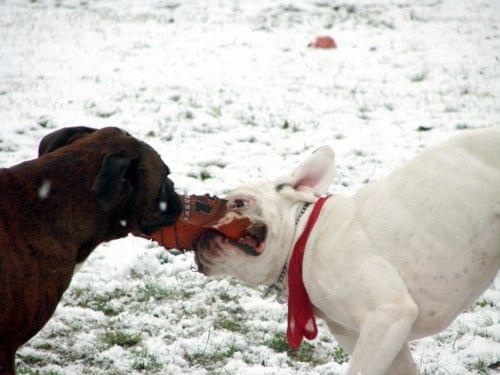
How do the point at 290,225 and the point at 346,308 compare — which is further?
the point at 290,225

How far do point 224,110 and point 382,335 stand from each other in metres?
6.58

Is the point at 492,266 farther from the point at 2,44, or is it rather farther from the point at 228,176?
the point at 2,44

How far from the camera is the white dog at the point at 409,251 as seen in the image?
3.75 m

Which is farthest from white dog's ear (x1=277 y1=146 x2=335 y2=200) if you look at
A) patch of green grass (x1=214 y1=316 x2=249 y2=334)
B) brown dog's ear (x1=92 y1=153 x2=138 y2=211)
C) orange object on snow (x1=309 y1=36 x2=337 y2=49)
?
orange object on snow (x1=309 y1=36 x2=337 y2=49)

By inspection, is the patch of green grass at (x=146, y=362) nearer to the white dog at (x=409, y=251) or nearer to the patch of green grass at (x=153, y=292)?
the patch of green grass at (x=153, y=292)

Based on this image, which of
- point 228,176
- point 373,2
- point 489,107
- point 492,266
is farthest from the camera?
point 373,2

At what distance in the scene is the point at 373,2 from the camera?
1744 centimetres

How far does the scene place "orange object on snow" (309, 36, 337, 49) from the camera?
1357 centimetres

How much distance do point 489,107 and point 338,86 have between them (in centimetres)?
227

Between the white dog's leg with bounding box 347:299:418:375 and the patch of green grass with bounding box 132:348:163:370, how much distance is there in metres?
1.49

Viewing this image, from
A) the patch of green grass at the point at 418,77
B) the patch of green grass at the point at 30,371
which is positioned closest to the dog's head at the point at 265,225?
the patch of green grass at the point at 30,371

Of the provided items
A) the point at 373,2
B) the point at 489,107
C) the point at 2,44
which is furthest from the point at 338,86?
the point at 373,2

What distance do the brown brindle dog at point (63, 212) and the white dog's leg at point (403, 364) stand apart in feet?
4.75

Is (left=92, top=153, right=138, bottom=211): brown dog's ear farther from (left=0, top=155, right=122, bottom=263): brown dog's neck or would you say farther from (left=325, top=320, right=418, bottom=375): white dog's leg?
(left=325, top=320, right=418, bottom=375): white dog's leg
